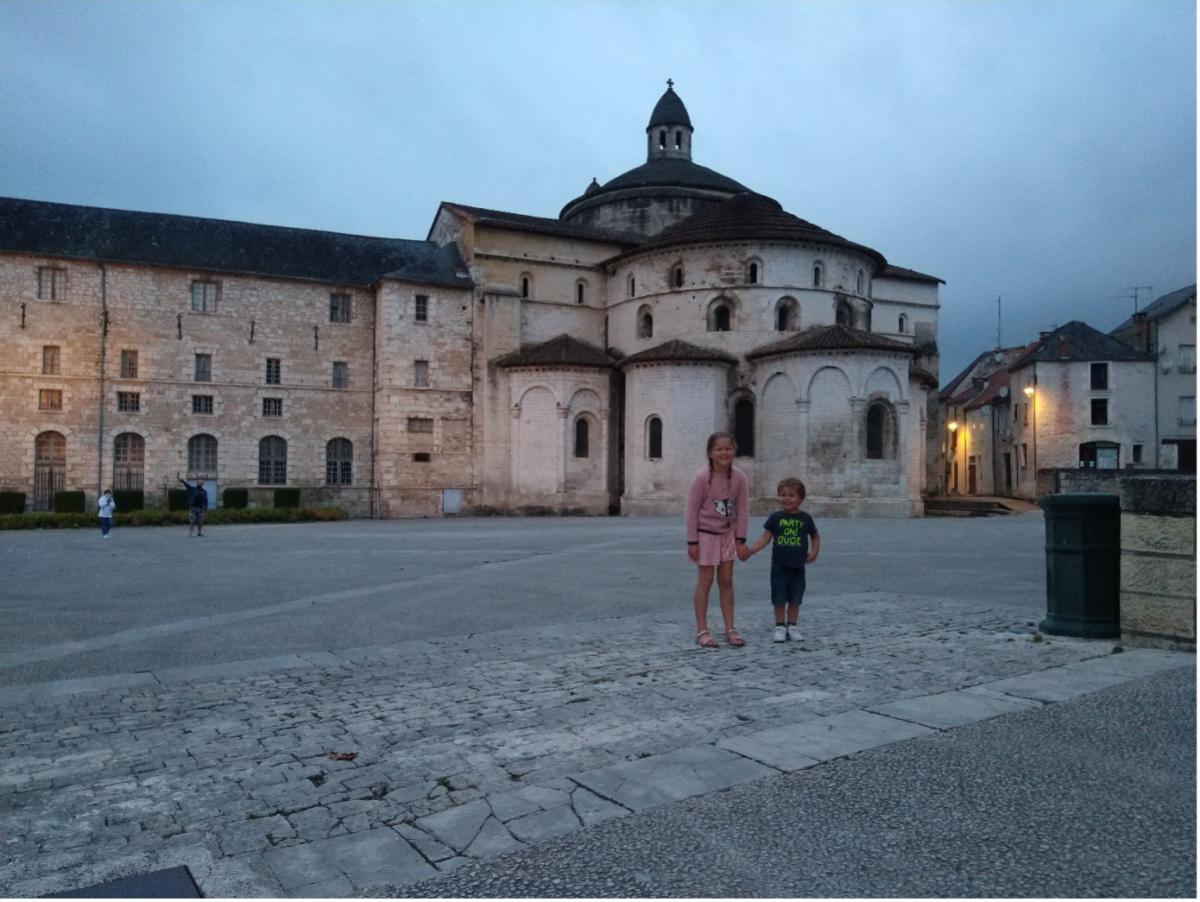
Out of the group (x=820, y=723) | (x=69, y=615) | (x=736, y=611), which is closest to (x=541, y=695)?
(x=820, y=723)

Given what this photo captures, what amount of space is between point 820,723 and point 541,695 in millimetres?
1919

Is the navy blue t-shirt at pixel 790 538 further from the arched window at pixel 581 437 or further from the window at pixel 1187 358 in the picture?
the window at pixel 1187 358

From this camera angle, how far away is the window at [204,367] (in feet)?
116

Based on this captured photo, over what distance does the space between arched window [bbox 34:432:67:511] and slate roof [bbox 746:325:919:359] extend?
27.7 metres

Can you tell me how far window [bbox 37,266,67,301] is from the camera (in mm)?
33062

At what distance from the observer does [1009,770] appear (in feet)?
13.8

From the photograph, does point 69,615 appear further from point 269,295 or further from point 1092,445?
point 1092,445

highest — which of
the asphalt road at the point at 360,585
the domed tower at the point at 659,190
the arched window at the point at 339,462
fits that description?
the domed tower at the point at 659,190

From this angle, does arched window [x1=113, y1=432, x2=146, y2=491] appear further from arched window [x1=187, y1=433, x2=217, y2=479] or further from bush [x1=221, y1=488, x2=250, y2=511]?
bush [x1=221, y1=488, x2=250, y2=511]

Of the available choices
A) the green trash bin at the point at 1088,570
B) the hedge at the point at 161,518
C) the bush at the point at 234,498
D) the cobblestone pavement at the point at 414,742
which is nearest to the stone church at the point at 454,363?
the bush at the point at 234,498

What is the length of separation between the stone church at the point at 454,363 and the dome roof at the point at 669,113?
1373 cm

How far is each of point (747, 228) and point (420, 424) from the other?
53.4ft

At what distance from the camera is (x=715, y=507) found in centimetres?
803

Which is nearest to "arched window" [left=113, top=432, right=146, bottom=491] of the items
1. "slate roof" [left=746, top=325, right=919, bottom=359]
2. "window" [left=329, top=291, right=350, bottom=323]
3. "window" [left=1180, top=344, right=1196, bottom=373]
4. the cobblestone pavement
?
"window" [left=329, top=291, right=350, bottom=323]
